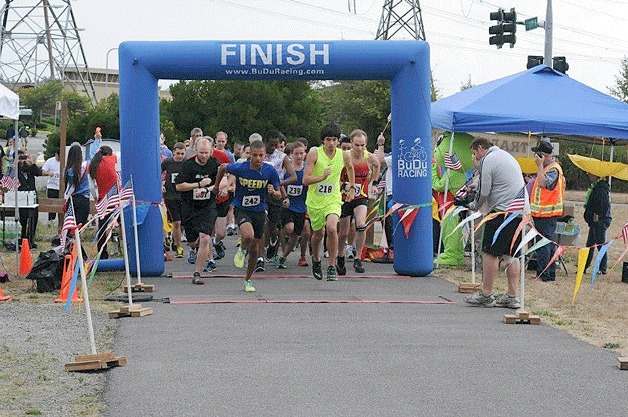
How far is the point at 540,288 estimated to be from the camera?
47.7 feet

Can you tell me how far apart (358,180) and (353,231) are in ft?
5.88

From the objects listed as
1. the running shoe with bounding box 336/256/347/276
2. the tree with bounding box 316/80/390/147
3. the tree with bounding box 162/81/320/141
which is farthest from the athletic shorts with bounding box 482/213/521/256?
the tree with bounding box 316/80/390/147

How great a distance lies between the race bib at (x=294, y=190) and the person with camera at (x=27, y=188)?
502cm

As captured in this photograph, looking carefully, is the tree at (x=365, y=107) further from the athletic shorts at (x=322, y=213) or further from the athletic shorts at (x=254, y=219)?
the athletic shorts at (x=254, y=219)

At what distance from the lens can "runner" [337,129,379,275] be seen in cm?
1528

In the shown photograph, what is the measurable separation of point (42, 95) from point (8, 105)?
195ft

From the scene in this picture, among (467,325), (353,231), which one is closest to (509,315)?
(467,325)

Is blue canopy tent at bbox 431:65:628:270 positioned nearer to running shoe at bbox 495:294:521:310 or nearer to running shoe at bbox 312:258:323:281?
running shoe at bbox 312:258:323:281

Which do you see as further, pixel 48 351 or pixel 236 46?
pixel 236 46

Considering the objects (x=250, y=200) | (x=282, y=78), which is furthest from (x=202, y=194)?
(x=282, y=78)

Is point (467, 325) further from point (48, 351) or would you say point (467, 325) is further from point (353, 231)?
point (353, 231)

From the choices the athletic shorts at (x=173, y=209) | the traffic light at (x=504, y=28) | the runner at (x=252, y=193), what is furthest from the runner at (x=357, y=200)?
the traffic light at (x=504, y=28)

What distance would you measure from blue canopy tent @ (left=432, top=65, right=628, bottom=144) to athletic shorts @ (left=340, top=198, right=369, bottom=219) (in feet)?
5.62

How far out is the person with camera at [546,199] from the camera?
15251 mm
